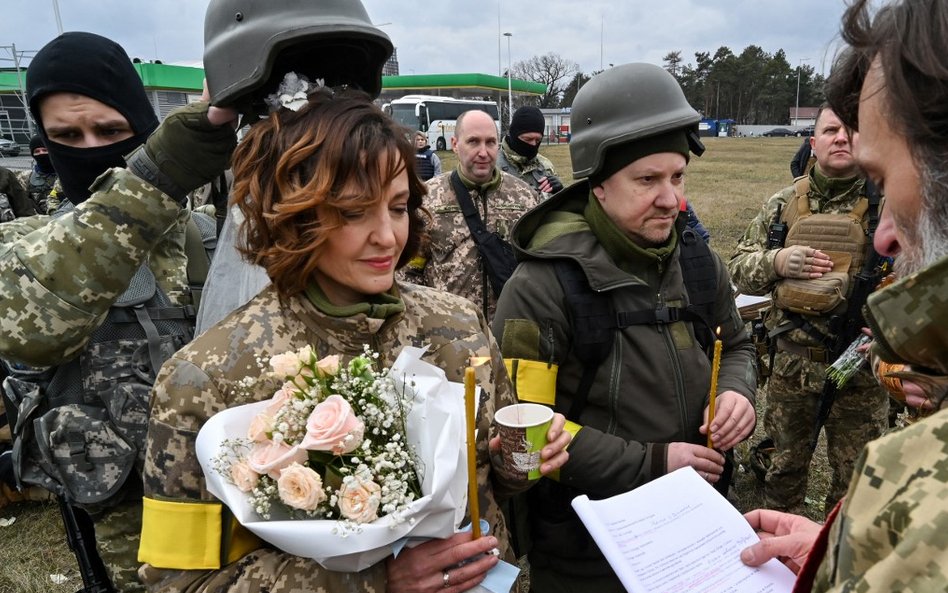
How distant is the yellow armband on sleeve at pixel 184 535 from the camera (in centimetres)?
138

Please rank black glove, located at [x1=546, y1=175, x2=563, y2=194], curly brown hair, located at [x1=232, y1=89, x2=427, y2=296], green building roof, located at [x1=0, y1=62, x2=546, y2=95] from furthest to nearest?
1. green building roof, located at [x1=0, y1=62, x2=546, y2=95]
2. black glove, located at [x1=546, y1=175, x2=563, y2=194]
3. curly brown hair, located at [x1=232, y1=89, x2=427, y2=296]

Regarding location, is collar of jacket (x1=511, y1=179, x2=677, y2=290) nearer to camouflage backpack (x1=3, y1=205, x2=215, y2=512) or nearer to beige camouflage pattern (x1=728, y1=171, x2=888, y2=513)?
camouflage backpack (x1=3, y1=205, x2=215, y2=512)

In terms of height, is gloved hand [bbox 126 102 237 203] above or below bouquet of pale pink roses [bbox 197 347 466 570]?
above

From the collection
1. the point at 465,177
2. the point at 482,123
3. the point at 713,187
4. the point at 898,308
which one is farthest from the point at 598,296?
the point at 713,187

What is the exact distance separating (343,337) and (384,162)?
1.65 feet

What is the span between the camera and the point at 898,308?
1026 millimetres

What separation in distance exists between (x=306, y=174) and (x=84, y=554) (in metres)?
1.95

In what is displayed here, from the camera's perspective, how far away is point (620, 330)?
218 cm

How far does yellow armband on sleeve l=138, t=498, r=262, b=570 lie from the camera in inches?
54.2

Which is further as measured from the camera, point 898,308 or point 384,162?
point 384,162

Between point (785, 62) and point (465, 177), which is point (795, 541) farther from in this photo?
point (785, 62)

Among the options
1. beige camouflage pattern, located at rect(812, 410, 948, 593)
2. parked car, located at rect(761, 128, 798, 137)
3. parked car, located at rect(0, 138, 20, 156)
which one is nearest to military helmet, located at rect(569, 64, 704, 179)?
beige camouflage pattern, located at rect(812, 410, 948, 593)

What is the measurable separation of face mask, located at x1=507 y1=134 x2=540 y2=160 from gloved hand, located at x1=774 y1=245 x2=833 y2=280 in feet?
12.6

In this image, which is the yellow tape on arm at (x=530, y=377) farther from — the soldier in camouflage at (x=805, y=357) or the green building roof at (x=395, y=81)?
the green building roof at (x=395, y=81)
